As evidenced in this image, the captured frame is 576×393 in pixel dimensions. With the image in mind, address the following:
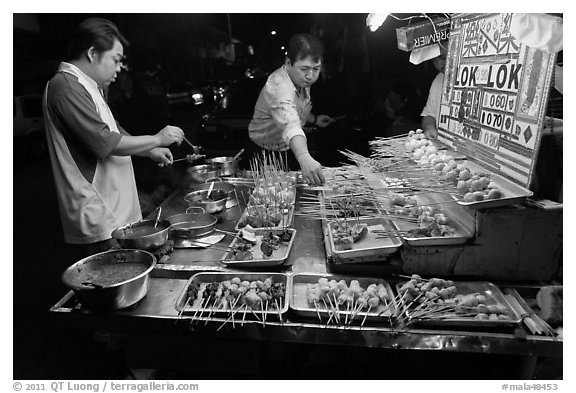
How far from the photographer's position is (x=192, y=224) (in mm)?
3447

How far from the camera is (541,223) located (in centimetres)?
243

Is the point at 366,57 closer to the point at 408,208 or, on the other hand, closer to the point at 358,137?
the point at 358,137

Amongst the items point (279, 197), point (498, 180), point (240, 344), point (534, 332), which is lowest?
point (240, 344)

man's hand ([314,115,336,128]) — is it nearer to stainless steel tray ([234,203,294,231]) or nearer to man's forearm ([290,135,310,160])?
man's forearm ([290,135,310,160])

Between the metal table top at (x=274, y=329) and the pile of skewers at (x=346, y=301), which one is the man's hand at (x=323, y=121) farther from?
the pile of skewers at (x=346, y=301)

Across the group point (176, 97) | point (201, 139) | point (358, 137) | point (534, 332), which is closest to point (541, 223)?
point (534, 332)

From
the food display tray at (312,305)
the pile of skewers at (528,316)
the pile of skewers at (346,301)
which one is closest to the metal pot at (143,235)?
the food display tray at (312,305)

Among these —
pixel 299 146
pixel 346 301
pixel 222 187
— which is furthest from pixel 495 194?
pixel 222 187

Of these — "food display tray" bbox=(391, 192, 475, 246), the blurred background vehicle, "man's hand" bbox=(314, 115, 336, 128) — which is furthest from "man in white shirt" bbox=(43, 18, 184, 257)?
the blurred background vehicle

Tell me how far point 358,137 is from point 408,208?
16.2 ft

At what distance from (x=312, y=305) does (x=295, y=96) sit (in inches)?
122

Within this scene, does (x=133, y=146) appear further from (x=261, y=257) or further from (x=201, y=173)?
(x=261, y=257)

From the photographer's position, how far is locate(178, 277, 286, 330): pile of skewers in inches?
92.8

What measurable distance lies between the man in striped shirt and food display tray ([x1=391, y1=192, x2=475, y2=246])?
3.61 feet
